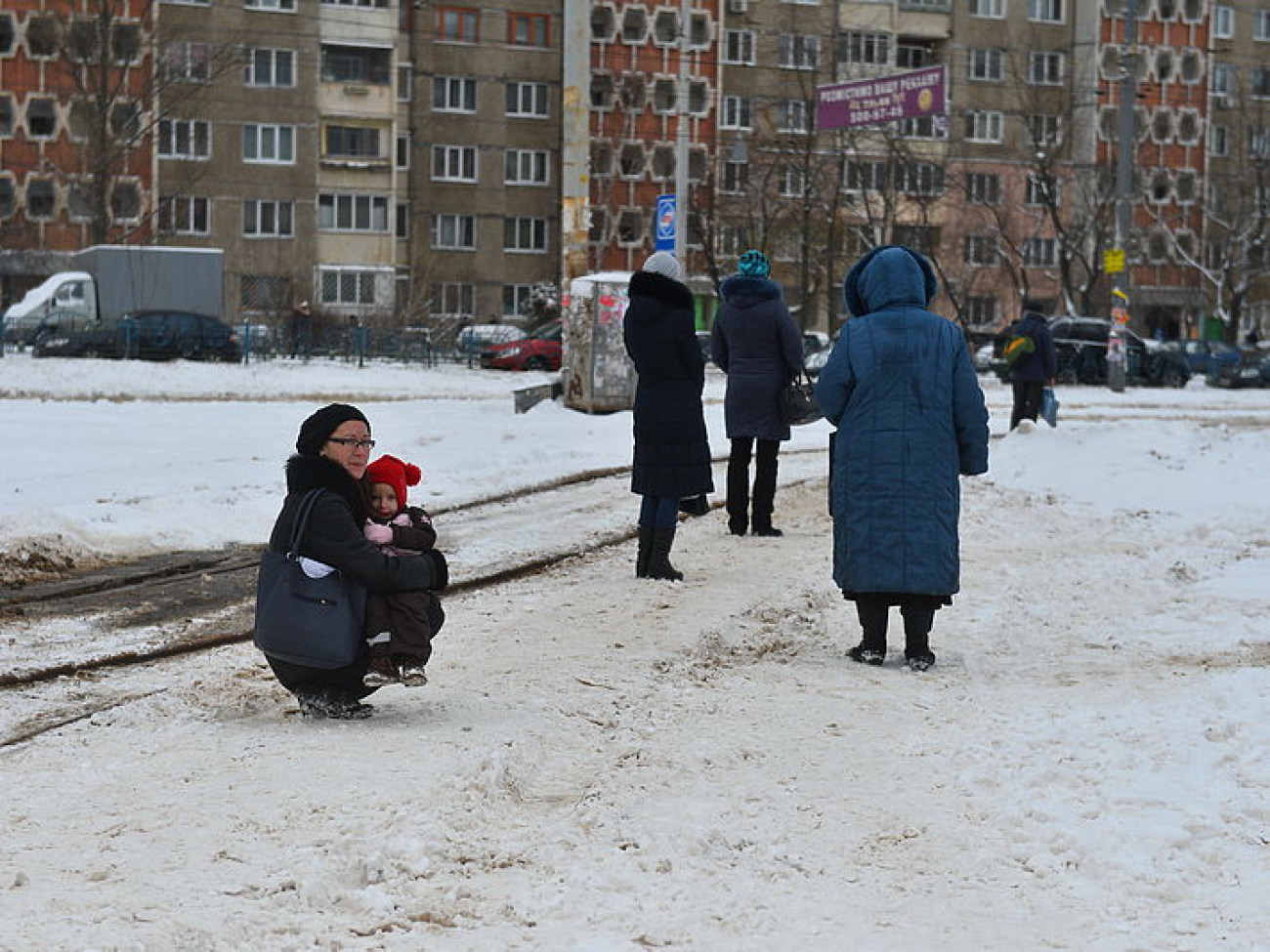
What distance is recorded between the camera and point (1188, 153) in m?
81.4

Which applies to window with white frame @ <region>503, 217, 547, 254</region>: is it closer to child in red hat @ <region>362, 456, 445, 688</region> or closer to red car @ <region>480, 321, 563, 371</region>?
red car @ <region>480, 321, 563, 371</region>

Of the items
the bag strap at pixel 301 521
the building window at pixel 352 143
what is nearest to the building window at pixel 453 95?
the building window at pixel 352 143

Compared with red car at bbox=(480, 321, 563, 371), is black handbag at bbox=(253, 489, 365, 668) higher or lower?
higher

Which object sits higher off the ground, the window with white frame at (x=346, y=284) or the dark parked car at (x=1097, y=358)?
the window with white frame at (x=346, y=284)

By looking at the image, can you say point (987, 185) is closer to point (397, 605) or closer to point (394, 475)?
point (394, 475)

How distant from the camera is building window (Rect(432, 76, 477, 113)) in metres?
71.0

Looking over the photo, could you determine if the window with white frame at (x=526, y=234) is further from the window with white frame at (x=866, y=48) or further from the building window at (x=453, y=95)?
the window with white frame at (x=866, y=48)

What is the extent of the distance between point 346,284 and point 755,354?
57013 mm

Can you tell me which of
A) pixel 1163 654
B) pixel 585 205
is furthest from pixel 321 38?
pixel 1163 654

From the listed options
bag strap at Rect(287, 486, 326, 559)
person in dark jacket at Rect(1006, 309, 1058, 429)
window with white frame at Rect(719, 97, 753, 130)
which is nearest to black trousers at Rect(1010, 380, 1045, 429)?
person in dark jacket at Rect(1006, 309, 1058, 429)

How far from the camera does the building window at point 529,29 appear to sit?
71375mm

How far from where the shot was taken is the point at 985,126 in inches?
3046

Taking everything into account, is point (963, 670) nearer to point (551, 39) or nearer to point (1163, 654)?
point (1163, 654)

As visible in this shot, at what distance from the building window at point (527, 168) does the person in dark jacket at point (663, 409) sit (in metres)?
62.2
